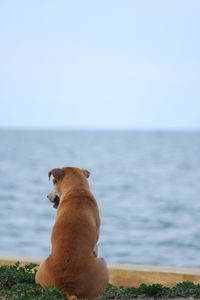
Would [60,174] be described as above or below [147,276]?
above

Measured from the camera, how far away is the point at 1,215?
41.5m

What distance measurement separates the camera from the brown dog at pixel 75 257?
7.95 metres

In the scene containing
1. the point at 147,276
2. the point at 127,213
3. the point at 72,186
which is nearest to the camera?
the point at 72,186

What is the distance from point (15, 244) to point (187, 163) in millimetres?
59539

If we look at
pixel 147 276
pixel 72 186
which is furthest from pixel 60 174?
pixel 147 276

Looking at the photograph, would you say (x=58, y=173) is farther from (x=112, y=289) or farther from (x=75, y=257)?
(x=112, y=289)

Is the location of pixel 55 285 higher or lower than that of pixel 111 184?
lower

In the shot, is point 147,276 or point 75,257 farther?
point 147,276

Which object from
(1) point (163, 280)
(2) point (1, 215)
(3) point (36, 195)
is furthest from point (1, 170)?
(1) point (163, 280)

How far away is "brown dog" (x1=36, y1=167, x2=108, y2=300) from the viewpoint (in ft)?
26.1

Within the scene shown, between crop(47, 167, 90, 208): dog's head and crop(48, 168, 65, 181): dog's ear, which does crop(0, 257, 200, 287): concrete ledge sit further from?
crop(48, 168, 65, 181): dog's ear

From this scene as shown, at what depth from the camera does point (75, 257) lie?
26.1 feet

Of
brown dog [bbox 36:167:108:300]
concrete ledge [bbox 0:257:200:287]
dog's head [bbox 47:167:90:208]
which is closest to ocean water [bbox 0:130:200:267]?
concrete ledge [bbox 0:257:200:287]

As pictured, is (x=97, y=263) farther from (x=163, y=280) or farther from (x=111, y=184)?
(x=111, y=184)
